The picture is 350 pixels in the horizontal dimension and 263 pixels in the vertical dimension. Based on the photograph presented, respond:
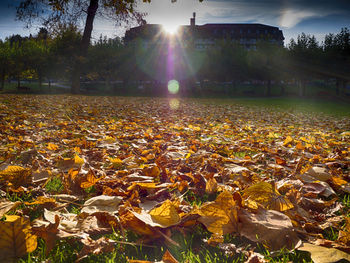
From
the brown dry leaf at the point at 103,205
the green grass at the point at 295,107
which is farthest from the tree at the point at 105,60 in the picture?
the brown dry leaf at the point at 103,205

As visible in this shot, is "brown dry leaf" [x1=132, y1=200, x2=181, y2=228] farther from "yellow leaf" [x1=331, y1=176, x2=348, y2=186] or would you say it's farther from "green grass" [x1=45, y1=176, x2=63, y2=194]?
"yellow leaf" [x1=331, y1=176, x2=348, y2=186]

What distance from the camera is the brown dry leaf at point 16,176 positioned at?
1838 mm

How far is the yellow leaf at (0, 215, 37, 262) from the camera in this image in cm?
99

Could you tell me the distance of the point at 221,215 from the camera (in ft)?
4.10

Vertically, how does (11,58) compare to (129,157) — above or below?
above

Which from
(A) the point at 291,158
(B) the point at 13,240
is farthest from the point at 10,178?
(A) the point at 291,158

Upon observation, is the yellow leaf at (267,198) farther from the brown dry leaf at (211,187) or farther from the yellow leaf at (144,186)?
the yellow leaf at (144,186)

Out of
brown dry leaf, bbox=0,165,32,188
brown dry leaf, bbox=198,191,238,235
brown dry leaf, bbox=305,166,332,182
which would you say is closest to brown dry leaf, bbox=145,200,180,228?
brown dry leaf, bbox=198,191,238,235

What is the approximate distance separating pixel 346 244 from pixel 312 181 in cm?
85

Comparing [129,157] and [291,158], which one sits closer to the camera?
[129,157]

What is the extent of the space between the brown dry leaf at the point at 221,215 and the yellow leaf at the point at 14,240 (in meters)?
0.77

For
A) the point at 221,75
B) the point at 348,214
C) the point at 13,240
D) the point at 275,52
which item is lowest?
the point at 348,214

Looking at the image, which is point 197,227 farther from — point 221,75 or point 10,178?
point 221,75

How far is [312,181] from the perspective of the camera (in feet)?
6.37
